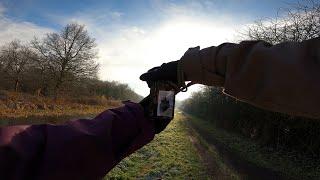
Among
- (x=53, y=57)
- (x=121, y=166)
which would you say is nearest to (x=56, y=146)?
(x=121, y=166)

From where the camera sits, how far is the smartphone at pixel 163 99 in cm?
159

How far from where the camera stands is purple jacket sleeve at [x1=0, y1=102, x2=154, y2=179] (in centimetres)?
108

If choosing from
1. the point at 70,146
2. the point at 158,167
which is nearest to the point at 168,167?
the point at 158,167

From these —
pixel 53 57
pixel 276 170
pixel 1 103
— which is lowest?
pixel 276 170

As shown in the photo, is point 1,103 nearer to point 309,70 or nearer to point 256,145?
point 256,145

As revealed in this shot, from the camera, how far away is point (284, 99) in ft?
3.90

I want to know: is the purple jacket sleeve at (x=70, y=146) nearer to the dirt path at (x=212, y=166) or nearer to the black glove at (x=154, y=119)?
the black glove at (x=154, y=119)

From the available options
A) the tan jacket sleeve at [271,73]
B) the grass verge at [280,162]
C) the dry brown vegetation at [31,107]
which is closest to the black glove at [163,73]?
the tan jacket sleeve at [271,73]

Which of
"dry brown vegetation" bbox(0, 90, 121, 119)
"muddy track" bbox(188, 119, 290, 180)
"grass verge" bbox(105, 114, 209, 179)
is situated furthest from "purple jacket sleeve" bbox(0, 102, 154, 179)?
"dry brown vegetation" bbox(0, 90, 121, 119)

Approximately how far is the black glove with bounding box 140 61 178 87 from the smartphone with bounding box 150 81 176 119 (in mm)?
26

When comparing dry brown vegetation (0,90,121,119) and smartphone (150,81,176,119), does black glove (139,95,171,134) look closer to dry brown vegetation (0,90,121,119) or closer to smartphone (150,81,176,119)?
smartphone (150,81,176,119)

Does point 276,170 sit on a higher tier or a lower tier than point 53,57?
lower

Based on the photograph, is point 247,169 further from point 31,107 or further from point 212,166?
point 31,107

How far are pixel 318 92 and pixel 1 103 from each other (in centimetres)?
2936
